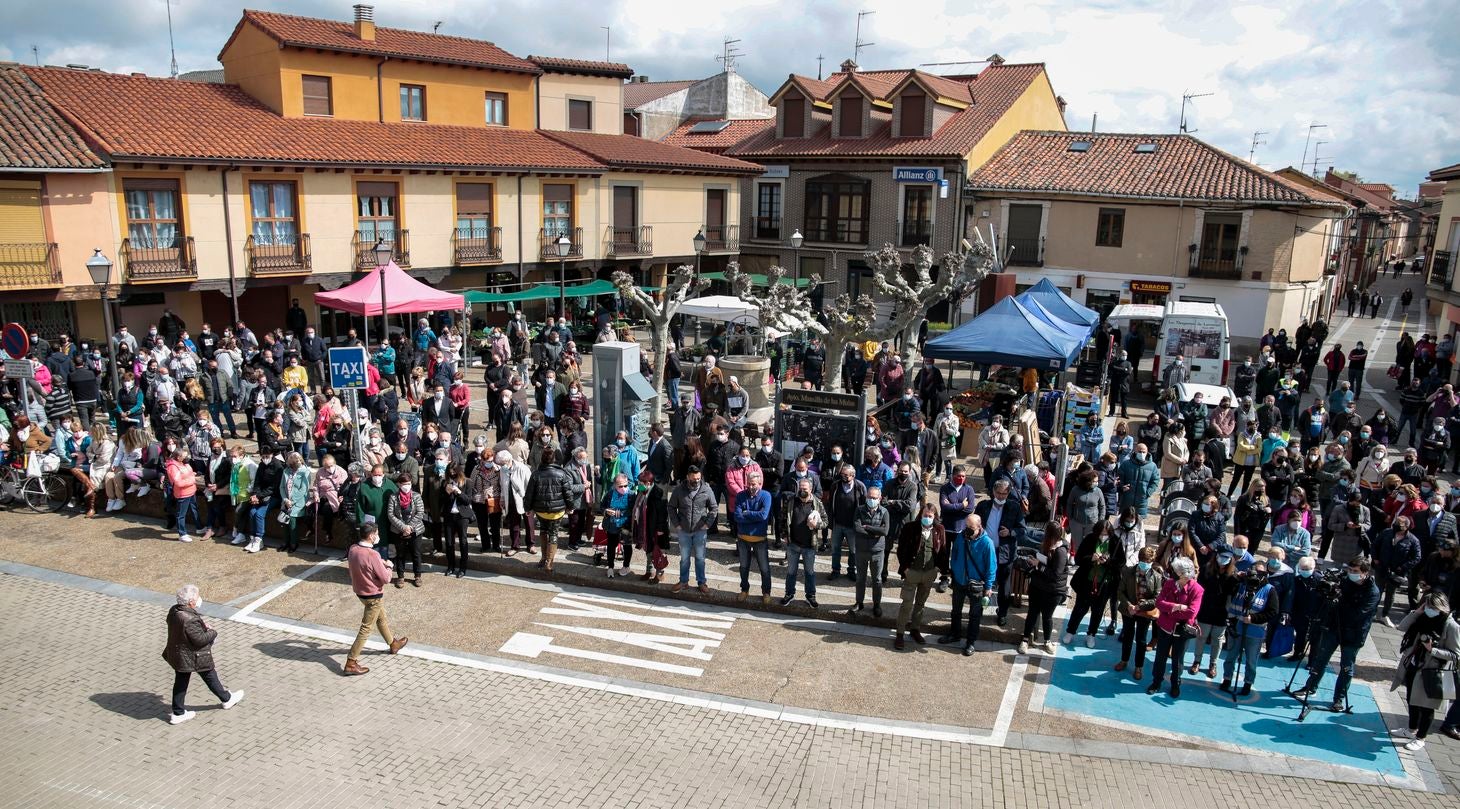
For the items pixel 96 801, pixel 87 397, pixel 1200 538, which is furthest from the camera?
pixel 87 397

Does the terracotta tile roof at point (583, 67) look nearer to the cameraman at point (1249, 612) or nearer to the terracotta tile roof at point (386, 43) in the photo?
the terracotta tile roof at point (386, 43)

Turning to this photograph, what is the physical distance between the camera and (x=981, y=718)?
9023 mm

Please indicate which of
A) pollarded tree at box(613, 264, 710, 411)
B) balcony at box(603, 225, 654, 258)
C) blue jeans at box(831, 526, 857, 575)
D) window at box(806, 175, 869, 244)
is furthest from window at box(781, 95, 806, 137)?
blue jeans at box(831, 526, 857, 575)

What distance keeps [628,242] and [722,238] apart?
17.2 feet

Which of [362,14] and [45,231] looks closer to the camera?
[45,231]

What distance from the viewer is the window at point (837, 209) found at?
37.0 meters

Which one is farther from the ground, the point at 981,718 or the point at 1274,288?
the point at 1274,288

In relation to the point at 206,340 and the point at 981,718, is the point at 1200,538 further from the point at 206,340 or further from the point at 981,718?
the point at 206,340

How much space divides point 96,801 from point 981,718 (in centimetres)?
743

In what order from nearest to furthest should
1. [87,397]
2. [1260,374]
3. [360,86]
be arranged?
[87,397] → [1260,374] → [360,86]

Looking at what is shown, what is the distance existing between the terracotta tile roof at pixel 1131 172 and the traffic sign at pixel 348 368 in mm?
25274

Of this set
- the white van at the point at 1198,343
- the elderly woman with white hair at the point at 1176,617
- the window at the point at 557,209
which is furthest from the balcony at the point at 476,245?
the elderly woman with white hair at the point at 1176,617

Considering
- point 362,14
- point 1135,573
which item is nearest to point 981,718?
point 1135,573

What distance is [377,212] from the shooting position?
89.4ft
